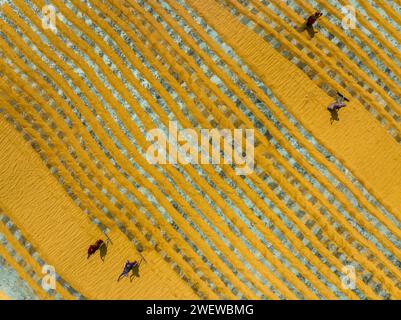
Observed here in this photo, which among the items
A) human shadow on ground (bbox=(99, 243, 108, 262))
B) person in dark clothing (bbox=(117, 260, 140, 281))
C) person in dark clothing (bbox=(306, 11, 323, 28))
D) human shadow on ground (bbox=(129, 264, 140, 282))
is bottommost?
human shadow on ground (bbox=(129, 264, 140, 282))

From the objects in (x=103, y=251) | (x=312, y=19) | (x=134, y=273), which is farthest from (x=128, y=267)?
(x=312, y=19)

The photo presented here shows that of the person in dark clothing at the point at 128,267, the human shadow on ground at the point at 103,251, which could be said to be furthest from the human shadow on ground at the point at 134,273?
the human shadow on ground at the point at 103,251

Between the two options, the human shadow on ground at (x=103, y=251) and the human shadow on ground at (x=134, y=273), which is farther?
the human shadow on ground at (x=103, y=251)

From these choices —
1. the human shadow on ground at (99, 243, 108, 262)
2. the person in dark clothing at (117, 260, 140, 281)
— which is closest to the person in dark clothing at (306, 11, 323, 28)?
the person in dark clothing at (117, 260, 140, 281)

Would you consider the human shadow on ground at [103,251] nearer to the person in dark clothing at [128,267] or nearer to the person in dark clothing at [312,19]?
the person in dark clothing at [128,267]

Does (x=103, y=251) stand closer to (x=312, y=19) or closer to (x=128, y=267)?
(x=128, y=267)

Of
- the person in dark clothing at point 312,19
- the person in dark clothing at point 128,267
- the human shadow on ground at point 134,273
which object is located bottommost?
the human shadow on ground at point 134,273

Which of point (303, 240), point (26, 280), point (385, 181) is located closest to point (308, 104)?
point (385, 181)

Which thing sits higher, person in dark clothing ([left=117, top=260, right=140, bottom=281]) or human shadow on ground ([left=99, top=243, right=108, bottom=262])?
human shadow on ground ([left=99, top=243, right=108, bottom=262])

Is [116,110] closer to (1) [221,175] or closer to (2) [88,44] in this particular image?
(2) [88,44]

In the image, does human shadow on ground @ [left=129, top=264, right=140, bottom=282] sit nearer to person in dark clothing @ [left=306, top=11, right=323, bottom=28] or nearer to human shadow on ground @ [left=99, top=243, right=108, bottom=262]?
human shadow on ground @ [left=99, top=243, right=108, bottom=262]

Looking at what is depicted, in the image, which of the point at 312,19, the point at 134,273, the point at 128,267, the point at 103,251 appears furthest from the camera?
the point at 312,19
